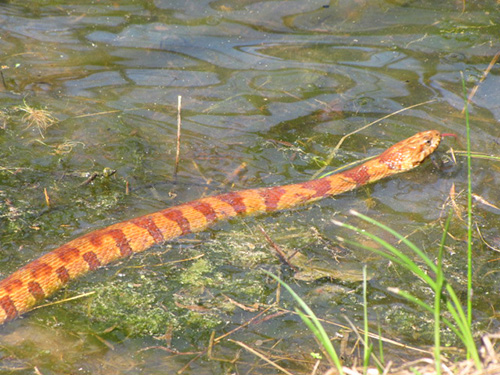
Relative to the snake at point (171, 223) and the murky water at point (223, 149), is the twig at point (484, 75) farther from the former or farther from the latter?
the snake at point (171, 223)

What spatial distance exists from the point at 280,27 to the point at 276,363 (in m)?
4.92

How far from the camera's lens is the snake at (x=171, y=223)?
406 centimetres

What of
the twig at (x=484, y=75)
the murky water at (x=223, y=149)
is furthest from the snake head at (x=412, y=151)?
the twig at (x=484, y=75)

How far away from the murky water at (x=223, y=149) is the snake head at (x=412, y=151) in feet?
0.61

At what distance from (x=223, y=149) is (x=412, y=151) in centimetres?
188

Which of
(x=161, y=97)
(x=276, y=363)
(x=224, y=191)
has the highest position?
(x=161, y=97)

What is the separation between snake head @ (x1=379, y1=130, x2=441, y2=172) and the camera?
18.8ft

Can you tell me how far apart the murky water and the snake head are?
0.19 m

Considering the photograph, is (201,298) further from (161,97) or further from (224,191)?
(161,97)

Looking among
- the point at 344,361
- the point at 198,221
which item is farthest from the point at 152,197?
the point at 344,361

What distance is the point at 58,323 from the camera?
3871 millimetres

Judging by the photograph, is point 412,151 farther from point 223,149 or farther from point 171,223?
point 171,223

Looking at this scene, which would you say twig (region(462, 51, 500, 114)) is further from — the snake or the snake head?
the snake

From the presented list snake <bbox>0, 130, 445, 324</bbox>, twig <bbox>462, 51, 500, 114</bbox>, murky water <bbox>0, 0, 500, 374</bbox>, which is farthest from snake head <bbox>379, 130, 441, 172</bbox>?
twig <bbox>462, 51, 500, 114</bbox>
